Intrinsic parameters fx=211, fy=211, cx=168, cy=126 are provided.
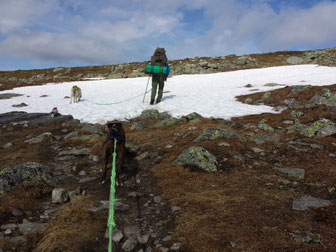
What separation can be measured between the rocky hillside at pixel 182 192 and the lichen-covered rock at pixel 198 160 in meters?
0.03

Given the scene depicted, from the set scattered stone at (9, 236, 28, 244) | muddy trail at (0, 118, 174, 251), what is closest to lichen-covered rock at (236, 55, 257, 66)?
muddy trail at (0, 118, 174, 251)

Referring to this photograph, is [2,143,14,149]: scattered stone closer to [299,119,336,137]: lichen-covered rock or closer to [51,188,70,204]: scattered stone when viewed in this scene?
[51,188,70,204]: scattered stone

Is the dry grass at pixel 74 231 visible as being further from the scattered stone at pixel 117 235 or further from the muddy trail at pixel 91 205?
the scattered stone at pixel 117 235

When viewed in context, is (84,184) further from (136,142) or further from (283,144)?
(283,144)

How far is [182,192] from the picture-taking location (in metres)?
4.96

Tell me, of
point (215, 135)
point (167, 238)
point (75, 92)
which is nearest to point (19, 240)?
point (167, 238)

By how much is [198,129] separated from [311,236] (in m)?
6.14

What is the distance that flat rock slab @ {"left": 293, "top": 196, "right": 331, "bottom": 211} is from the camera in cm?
406

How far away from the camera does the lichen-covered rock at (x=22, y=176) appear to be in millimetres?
4672

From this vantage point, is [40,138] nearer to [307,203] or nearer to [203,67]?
[307,203]

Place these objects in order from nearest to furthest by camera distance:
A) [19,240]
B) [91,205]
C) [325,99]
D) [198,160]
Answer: [19,240] → [91,205] → [198,160] → [325,99]

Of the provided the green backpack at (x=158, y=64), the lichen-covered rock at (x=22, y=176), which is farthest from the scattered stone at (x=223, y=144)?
the green backpack at (x=158, y=64)

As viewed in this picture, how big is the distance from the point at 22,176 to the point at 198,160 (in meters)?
4.46

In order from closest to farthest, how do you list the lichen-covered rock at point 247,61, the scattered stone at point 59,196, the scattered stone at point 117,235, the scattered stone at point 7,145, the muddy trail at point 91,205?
1. the muddy trail at point 91,205
2. the scattered stone at point 117,235
3. the scattered stone at point 59,196
4. the scattered stone at point 7,145
5. the lichen-covered rock at point 247,61
